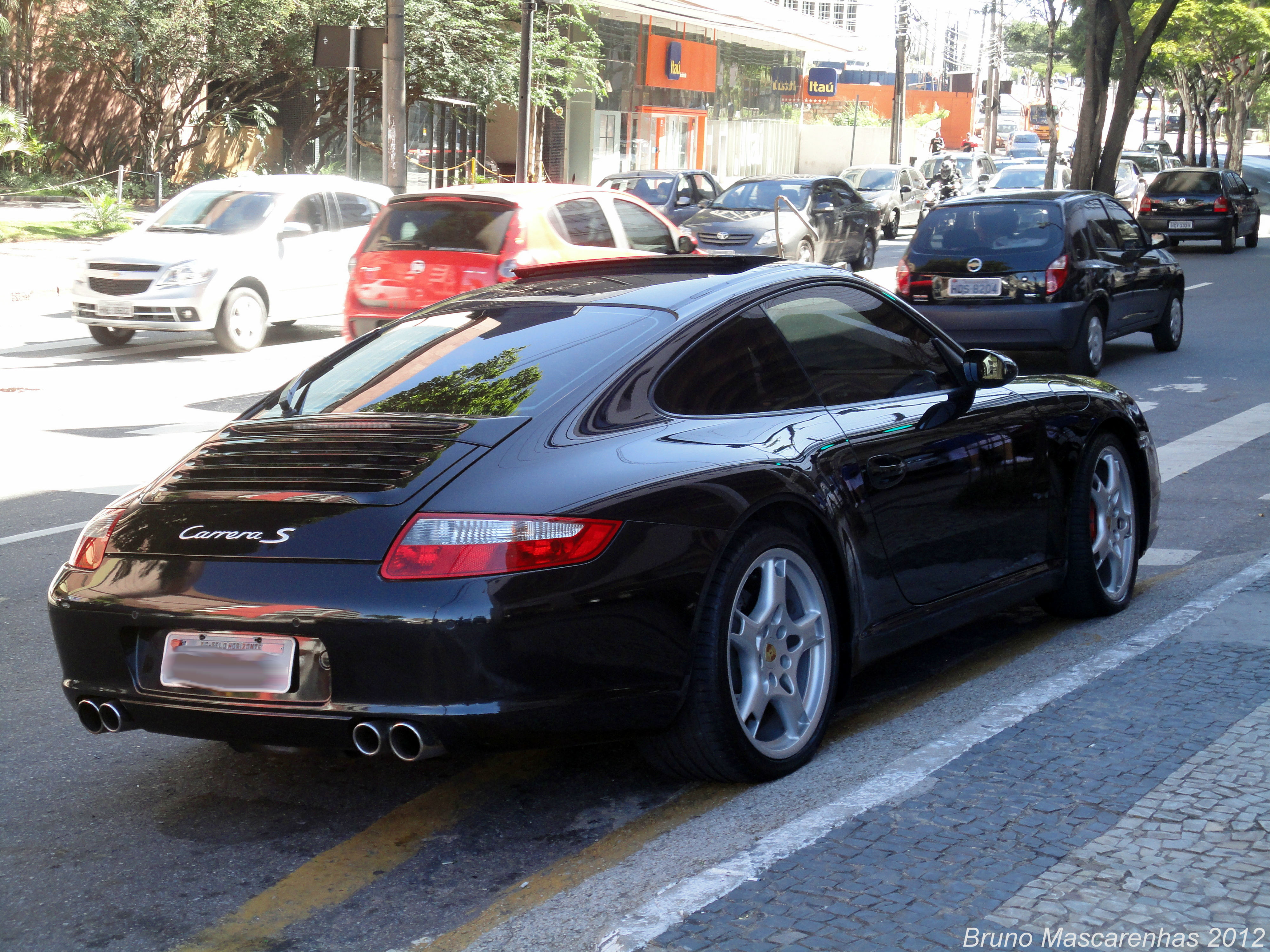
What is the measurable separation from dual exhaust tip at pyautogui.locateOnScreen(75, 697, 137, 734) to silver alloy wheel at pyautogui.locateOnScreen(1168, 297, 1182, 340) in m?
12.7

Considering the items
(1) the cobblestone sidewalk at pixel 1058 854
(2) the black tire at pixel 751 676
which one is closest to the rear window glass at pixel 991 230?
(1) the cobblestone sidewalk at pixel 1058 854

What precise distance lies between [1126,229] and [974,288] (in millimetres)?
2115

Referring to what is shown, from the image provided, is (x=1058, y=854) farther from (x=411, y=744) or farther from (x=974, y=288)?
(x=974, y=288)

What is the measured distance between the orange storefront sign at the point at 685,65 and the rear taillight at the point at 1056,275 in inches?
1323

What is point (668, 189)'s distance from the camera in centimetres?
2694

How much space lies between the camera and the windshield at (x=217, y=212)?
48.7ft

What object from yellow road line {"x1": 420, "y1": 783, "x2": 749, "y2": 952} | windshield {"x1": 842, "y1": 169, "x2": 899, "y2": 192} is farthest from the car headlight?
windshield {"x1": 842, "y1": 169, "x2": 899, "y2": 192}

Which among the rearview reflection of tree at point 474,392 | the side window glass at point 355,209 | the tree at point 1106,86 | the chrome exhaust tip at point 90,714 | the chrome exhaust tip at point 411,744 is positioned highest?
the tree at point 1106,86

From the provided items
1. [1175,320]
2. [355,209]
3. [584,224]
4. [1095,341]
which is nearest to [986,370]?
[584,224]

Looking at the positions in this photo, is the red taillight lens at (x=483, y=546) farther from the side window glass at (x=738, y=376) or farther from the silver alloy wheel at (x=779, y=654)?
the side window glass at (x=738, y=376)

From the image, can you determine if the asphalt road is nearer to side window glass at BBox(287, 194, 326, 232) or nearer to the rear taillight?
the rear taillight

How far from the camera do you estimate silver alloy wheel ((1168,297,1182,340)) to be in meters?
14.4

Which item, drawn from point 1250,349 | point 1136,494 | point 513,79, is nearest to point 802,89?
point 513,79

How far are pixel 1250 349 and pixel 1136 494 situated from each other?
10.2 m
